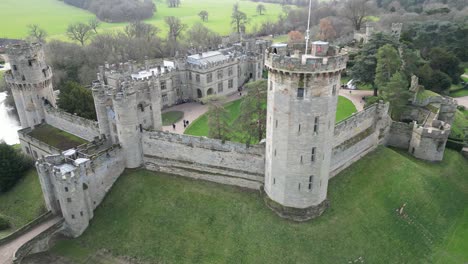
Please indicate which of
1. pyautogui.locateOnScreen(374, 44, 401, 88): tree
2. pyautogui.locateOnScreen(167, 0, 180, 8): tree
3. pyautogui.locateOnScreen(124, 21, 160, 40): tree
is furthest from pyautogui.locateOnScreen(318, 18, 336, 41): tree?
pyautogui.locateOnScreen(167, 0, 180, 8): tree

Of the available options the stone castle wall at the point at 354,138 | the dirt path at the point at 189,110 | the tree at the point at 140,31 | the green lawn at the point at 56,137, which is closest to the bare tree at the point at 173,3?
the tree at the point at 140,31

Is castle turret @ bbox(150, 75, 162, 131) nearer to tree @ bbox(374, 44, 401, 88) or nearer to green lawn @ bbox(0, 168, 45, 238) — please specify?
green lawn @ bbox(0, 168, 45, 238)

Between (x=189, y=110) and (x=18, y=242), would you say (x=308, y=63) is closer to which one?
(x=18, y=242)

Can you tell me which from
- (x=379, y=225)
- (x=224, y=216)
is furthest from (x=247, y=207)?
(x=379, y=225)

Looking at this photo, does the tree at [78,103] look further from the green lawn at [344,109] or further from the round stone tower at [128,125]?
the green lawn at [344,109]

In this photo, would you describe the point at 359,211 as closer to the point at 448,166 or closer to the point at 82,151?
the point at 448,166

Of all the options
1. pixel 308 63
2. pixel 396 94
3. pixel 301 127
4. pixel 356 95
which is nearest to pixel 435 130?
pixel 396 94
